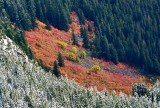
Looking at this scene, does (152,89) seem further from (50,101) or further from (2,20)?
(2,20)

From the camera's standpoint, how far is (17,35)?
178 meters

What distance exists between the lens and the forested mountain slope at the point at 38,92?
413ft

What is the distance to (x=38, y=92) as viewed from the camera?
132m

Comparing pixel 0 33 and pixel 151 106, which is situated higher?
pixel 0 33

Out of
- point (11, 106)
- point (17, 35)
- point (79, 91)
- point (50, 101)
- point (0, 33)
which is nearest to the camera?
point (11, 106)

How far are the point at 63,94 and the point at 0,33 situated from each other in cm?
3082

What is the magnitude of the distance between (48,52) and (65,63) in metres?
8.35

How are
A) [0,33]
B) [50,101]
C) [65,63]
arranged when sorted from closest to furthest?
[50,101] < [0,33] < [65,63]

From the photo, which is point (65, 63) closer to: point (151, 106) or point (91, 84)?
point (91, 84)

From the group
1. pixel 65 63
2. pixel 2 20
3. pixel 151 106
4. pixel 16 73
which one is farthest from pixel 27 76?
pixel 65 63

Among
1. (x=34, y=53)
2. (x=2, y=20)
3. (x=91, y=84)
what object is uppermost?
(x=2, y=20)

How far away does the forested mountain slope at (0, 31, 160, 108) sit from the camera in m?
126

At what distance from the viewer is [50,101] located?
132500mm

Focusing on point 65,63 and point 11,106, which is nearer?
point 11,106
